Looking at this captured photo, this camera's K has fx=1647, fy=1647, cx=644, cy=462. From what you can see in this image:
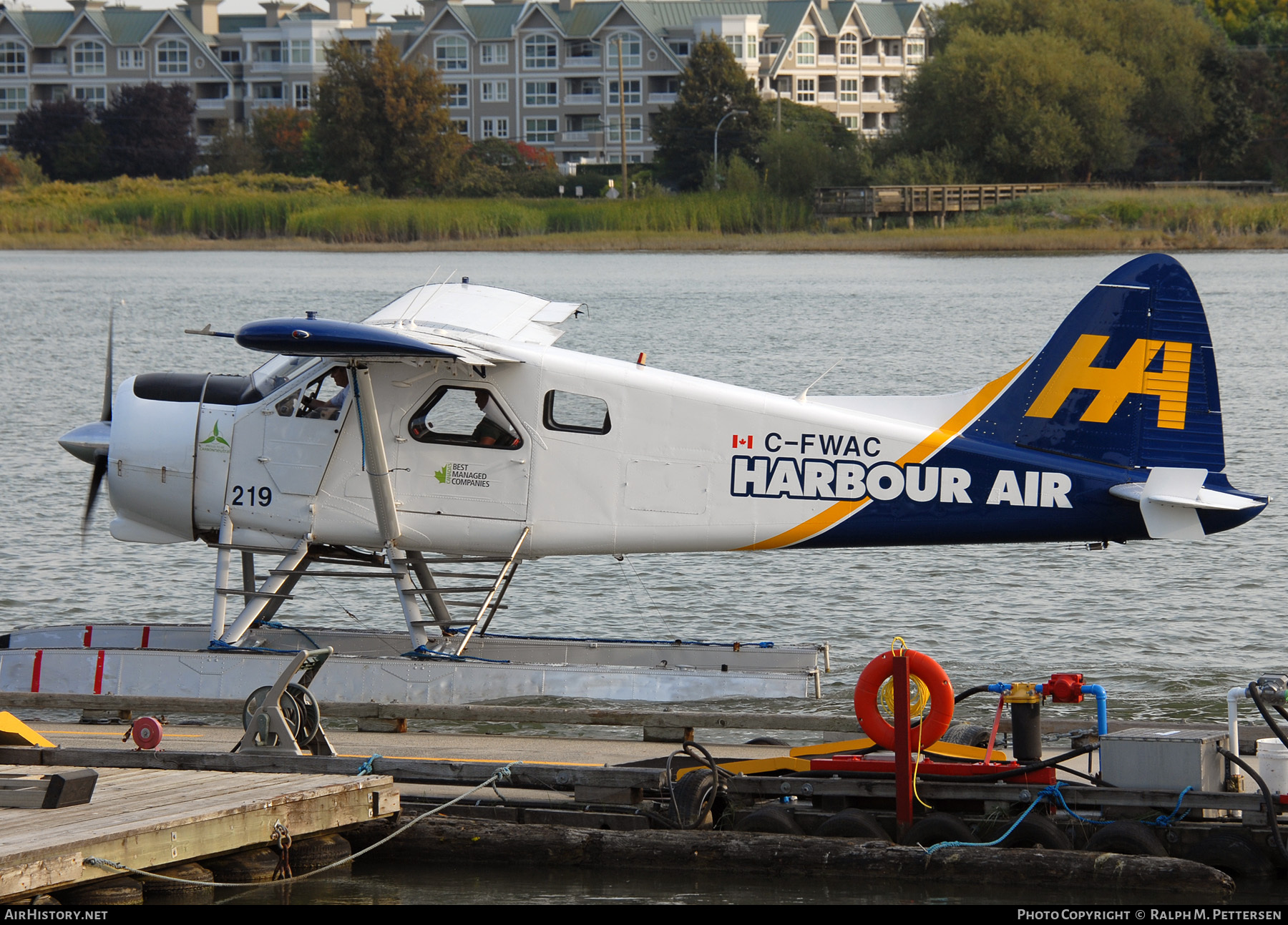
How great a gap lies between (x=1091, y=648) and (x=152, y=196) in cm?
6998

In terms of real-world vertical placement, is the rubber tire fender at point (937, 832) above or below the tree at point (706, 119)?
below

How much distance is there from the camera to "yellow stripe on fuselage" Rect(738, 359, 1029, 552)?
1059 centimetres

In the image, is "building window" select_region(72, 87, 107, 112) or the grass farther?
"building window" select_region(72, 87, 107, 112)

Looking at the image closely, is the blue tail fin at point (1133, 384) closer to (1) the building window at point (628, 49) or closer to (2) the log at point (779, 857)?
(2) the log at point (779, 857)

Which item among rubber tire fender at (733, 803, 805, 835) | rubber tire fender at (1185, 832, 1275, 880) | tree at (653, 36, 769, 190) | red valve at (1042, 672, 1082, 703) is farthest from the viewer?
tree at (653, 36, 769, 190)

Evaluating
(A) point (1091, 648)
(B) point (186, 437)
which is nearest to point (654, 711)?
(B) point (186, 437)

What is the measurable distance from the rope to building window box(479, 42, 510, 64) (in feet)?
374

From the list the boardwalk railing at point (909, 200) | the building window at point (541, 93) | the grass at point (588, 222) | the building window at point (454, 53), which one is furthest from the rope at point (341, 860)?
the building window at point (454, 53)

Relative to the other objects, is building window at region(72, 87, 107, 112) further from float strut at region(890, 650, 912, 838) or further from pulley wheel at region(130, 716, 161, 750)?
float strut at region(890, 650, 912, 838)

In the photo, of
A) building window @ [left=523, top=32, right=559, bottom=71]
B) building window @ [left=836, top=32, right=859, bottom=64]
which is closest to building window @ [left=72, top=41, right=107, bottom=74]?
building window @ [left=523, top=32, right=559, bottom=71]

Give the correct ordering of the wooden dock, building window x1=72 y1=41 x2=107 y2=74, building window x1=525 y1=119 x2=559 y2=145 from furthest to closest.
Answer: building window x1=72 y1=41 x2=107 y2=74, building window x1=525 y1=119 x2=559 y2=145, the wooden dock

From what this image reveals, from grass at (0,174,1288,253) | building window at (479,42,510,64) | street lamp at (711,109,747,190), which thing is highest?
building window at (479,42,510,64)

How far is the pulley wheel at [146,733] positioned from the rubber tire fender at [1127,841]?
16.9 ft

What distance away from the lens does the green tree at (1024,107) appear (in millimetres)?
76062
